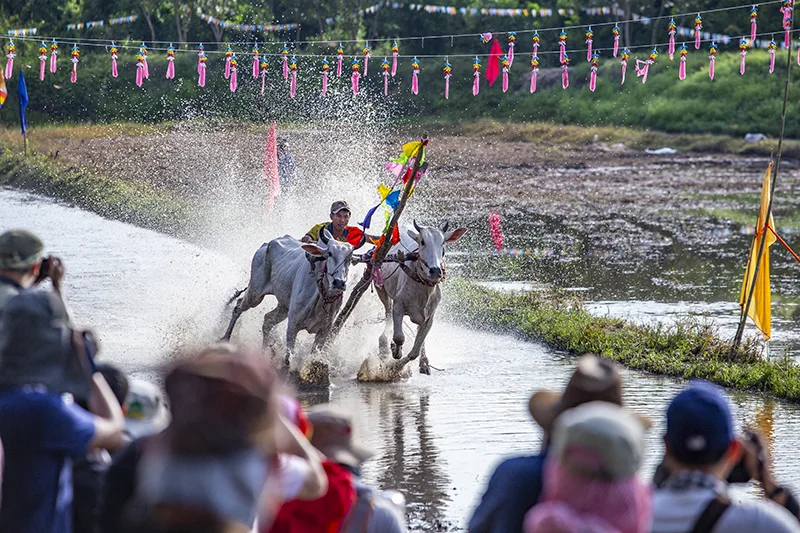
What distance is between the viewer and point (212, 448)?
10.3 ft

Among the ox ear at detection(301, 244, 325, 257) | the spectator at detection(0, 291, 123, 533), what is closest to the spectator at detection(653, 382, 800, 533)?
the spectator at detection(0, 291, 123, 533)

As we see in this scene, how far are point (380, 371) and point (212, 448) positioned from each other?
10.2 meters

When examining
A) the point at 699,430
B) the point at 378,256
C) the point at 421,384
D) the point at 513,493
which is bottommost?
the point at 421,384

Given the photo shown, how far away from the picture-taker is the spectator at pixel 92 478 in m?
4.78

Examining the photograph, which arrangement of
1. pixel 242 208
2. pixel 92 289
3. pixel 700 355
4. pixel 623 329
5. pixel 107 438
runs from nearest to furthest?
pixel 107 438 < pixel 700 355 < pixel 623 329 < pixel 92 289 < pixel 242 208

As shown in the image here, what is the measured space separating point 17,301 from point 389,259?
28.3 feet

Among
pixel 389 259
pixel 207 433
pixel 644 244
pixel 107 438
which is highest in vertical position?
pixel 207 433

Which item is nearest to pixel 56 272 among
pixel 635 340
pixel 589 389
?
pixel 589 389

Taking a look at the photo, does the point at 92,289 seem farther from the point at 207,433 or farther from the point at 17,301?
the point at 207,433

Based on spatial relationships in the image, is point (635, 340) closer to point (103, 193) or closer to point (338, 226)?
point (338, 226)

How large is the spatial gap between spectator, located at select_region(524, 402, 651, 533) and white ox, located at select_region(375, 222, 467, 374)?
30.2 ft

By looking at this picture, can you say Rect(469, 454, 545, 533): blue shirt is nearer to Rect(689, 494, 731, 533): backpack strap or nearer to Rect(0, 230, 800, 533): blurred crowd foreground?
Rect(0, 230, 800, 533): blurred crowd foreground

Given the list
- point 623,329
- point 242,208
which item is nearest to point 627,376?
point 623,329

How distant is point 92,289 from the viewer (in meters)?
19.4
